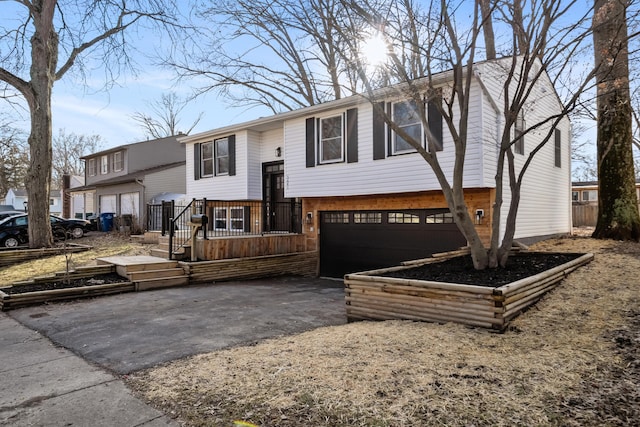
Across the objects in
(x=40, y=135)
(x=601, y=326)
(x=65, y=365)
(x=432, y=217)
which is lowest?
(x=65, y=365)

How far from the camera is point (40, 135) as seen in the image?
1321cm

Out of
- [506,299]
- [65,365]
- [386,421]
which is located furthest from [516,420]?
[65,365]

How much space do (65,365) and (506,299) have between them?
4.71 meters

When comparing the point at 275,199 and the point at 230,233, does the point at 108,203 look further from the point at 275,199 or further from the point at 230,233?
the point at 230,233

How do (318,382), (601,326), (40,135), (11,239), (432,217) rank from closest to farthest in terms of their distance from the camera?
(318,382), (601,326), (432,217), (40,135), (11,239)

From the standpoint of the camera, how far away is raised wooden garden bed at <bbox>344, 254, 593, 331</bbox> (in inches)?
176

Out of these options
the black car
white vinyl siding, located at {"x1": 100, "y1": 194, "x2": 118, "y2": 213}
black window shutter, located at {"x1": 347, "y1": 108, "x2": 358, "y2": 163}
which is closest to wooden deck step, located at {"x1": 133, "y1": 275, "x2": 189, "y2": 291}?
black window shutter, located at {"x1": 347, "y1": 108, "x2": 358, "y2": 163}

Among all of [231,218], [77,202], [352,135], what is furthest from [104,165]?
[352,135]

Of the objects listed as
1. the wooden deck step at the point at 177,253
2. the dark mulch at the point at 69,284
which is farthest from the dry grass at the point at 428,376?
the wooden deck step at the point at 177,253

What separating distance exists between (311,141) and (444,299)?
7.38 m

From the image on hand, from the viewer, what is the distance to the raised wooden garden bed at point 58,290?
713cm

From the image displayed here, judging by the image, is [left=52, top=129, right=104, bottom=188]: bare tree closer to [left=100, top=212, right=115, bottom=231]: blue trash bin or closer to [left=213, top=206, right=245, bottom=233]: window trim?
[left=100, top=212, right=115, bottom=231]: blue trash bin

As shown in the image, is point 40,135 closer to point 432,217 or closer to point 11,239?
point 11,239

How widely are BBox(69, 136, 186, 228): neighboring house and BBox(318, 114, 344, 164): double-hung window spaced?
12.7 m
